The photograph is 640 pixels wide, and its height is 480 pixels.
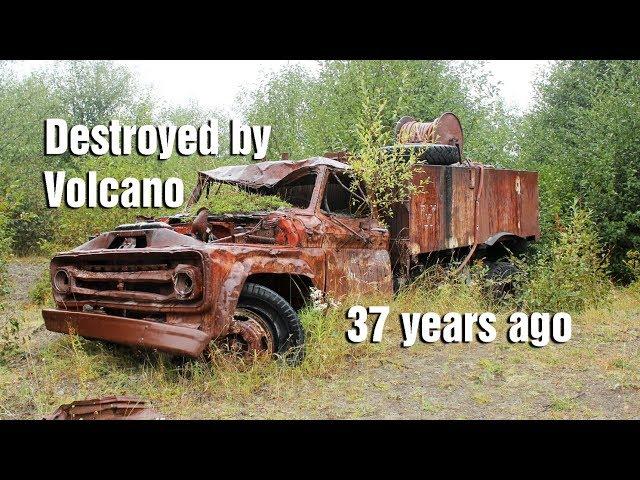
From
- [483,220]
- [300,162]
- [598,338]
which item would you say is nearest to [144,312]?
[300,162]

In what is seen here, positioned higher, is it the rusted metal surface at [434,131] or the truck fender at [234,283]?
the rusted metal surface at [434,131]

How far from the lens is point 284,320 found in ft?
19.0

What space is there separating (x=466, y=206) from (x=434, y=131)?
3.70ft

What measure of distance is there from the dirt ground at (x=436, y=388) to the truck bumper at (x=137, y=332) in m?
0.38

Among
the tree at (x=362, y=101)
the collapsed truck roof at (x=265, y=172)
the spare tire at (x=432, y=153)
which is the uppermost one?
the tree at (x=362, y=101)

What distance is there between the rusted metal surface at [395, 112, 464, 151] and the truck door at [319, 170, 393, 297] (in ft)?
7.61

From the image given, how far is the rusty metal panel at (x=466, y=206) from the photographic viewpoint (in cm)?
827

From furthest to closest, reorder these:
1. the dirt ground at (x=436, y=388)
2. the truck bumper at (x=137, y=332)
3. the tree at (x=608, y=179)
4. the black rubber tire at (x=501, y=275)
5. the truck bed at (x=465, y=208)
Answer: the tree at (x=608, y=179) → the black rubber tire at (x=501, y=275) → the truck bed at (x=465, y=208) → the truck bumper at (x=137, y=332) → the dirt ground at (x=436, y=388)

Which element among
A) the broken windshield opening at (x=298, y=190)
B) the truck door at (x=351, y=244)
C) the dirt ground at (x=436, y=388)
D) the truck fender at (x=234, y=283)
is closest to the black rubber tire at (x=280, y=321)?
the truck fender at (x=234, y=283)

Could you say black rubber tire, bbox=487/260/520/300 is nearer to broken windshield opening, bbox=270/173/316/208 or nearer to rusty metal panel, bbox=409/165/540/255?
rusty metal panel, bbox=409/165/540/255

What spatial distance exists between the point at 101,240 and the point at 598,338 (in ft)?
16.0

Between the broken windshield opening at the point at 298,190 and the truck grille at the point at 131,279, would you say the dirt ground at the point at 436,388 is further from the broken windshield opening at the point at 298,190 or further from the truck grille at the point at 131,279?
the broken windshield opening at the point at 298,190

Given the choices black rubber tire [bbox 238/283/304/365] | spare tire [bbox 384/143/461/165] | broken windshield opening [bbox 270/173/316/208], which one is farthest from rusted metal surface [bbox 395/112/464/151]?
black rubber tire [bbox 238/283/304/365]

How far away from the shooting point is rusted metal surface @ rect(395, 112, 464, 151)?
956cm
